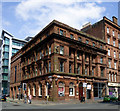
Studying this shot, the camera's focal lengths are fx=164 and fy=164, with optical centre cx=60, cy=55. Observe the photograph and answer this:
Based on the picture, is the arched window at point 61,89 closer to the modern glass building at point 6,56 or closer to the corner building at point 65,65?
the corner building at point 65,65

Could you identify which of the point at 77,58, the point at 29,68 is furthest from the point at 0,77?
the point at 77,58

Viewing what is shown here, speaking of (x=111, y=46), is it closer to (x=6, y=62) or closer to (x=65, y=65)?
(x=65, y=65)

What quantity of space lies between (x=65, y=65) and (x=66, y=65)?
316 mm

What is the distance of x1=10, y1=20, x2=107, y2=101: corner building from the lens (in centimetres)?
3459

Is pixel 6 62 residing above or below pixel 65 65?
above

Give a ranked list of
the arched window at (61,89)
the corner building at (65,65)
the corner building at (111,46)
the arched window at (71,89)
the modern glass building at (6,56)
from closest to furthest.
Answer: the arched window at (61,89) → the corner building at (65,65) → the arched window at (71,89) → the corner building at (111,46) → the modern glass building at (6,56)

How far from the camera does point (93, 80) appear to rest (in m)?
42.3

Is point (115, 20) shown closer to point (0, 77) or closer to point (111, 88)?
point (111, 88)

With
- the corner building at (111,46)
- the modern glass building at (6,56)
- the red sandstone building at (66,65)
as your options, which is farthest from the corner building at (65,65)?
the modern glass building at (6,56)

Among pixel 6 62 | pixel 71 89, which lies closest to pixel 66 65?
pixel 71 89

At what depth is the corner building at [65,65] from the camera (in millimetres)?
34594

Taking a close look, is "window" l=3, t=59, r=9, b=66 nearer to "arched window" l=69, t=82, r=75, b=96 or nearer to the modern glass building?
the modern glass building

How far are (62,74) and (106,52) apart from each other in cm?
2010

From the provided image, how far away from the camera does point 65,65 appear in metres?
35.9
